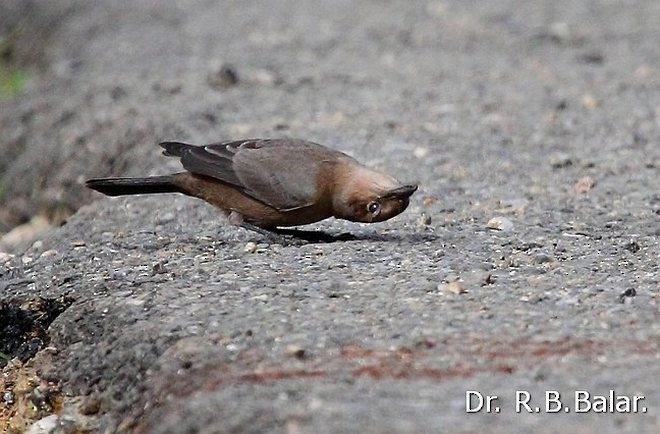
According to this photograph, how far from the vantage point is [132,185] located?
16.0ft

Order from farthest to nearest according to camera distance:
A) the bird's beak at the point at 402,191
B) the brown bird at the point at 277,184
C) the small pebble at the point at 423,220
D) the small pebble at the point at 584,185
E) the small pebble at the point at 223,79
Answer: the small pebble at the point at 223,79 → the small pebble at the point at 584,185 → the small pebble at the point at 423,220 → the brown bird at the point at 277,184 → the bird's beak at the point at 402,191

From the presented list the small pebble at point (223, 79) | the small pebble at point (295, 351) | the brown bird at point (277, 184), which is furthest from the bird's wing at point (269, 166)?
the small pebble at point (223, 79)

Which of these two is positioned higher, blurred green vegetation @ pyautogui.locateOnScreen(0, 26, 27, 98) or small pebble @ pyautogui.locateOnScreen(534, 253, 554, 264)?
blurred green vegetation @ pyautogui.locateOnScreen(0, 26, 27, 98)

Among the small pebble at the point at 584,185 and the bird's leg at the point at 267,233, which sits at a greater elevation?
the bird's leg at the point at 267,233

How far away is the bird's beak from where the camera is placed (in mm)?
4454

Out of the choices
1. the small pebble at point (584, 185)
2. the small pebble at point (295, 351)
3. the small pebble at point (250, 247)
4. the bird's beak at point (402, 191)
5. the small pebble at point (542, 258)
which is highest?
the bird's beak at point (402, 191)

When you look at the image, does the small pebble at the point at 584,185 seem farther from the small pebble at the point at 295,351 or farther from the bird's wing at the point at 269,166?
the small pebble at the point at 295,351

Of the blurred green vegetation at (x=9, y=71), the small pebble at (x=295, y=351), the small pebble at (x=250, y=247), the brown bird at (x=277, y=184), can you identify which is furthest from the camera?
the blurred green vegetation at (x=9, y=71)

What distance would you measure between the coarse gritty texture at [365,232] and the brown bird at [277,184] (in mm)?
141

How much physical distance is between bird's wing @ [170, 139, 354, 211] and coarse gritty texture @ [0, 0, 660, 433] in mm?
210

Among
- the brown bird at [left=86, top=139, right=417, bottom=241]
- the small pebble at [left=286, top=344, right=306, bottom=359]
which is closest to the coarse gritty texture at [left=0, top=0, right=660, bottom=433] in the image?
the small pebble at [left=286, top=344, right=306, bottom=359]

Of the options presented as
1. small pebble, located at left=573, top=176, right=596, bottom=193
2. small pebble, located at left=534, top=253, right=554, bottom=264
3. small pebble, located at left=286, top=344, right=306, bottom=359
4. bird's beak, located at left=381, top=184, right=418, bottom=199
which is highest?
bird's beak, located at left=381, top=184, right=418, bottom=199

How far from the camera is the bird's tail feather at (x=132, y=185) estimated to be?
4863 mm

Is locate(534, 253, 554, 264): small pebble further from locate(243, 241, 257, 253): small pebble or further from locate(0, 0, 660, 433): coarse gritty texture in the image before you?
locate(243, 241, 257, 253): small pebble
